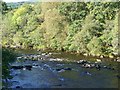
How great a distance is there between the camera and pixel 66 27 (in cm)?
3778

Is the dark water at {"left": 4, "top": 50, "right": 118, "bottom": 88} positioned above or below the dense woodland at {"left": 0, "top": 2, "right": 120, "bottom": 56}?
below

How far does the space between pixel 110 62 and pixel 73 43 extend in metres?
7.21

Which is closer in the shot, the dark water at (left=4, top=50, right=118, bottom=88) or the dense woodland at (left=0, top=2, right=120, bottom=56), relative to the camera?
the dark water at (left=4, top=50, right=118, bottom=88)

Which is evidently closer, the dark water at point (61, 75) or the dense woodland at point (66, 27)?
the dark water at point (61, 75)

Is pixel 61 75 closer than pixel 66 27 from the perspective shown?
Yes

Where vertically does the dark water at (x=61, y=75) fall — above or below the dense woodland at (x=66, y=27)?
below

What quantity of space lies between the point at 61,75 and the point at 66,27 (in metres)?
14.8

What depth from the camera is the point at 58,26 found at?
1491 inches

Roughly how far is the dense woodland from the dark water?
170 inches

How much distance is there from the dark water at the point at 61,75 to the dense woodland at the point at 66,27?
14.2 ft

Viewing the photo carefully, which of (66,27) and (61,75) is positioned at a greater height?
(66,27)

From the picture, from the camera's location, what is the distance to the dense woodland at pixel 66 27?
1321 inches

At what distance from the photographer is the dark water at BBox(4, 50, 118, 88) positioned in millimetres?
20859

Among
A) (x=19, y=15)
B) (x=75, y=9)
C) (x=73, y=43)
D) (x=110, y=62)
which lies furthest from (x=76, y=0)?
(x=110, y=62)
